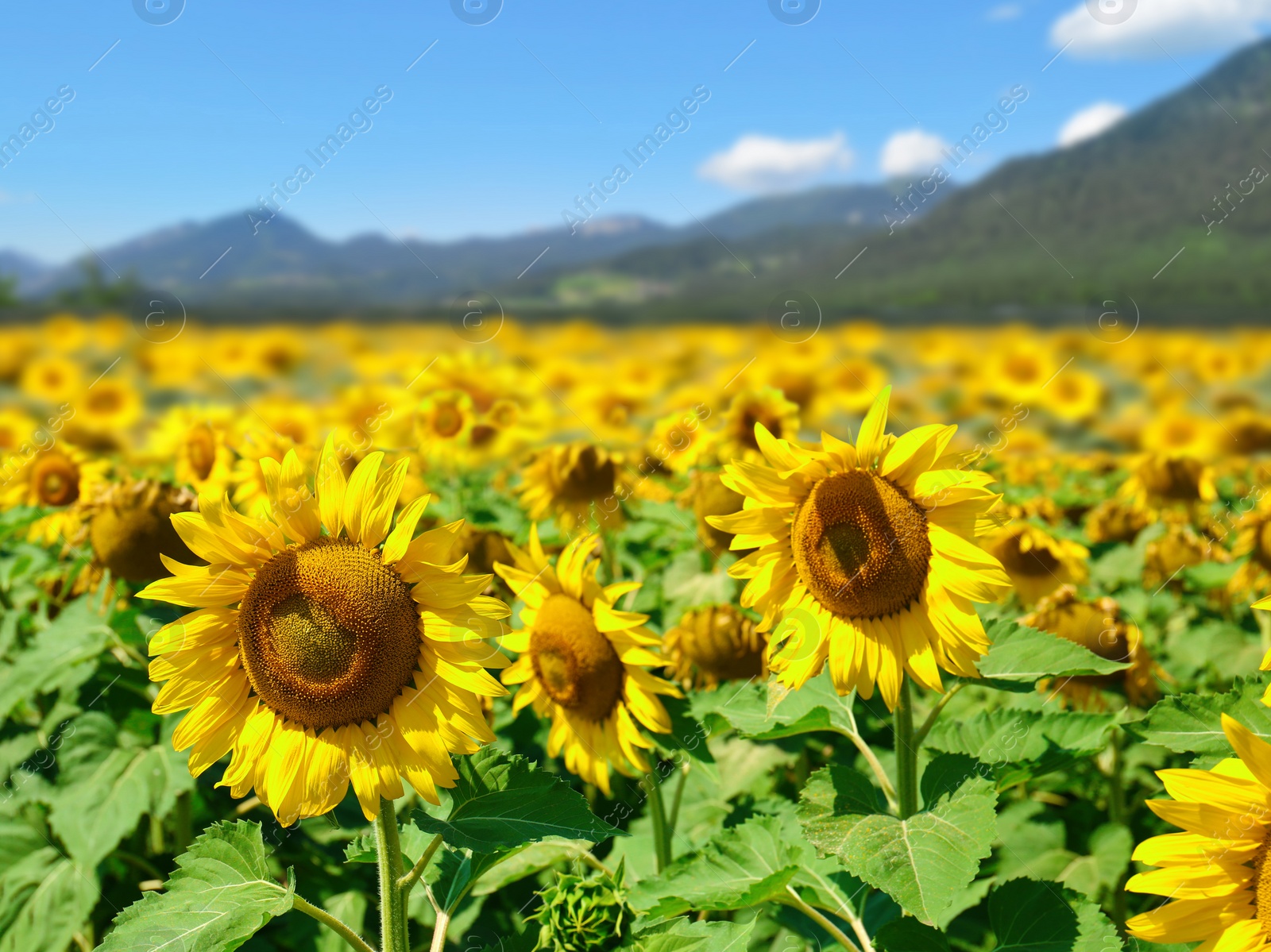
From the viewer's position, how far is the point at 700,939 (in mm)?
1923

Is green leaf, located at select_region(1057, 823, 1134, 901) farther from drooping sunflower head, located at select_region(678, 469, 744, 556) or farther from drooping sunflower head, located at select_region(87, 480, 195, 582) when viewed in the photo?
drooping sunflower head, located at select_region(87, 480, 195, 582)

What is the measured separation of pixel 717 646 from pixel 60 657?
2233 millimetres

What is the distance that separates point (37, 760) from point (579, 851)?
2.21m

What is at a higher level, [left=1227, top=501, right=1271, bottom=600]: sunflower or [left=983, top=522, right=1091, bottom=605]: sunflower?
[left=983, top=522, right=1091, bottom=605]: sunflower

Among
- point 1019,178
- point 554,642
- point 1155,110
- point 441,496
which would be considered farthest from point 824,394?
point 1155,110

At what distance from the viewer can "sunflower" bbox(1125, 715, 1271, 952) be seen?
58.4 inches

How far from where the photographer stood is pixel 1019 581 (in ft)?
12.3

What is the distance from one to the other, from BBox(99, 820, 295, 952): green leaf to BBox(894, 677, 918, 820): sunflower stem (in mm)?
1370

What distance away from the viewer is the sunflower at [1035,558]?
3.59 meters

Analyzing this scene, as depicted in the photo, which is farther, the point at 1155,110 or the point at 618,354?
the point at 1155,110

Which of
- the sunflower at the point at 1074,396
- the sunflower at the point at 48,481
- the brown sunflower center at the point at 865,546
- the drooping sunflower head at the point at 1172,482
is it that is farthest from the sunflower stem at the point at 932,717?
the sunflower at the point at 1074,396

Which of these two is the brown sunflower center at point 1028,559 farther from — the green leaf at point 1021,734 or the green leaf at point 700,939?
the green leaf at point 700,939

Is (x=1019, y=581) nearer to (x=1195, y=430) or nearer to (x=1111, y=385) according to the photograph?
(x=1195, y=430)

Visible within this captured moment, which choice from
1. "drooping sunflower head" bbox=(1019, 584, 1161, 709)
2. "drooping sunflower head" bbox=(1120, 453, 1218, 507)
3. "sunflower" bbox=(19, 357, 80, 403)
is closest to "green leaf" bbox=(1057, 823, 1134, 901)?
"drooping sunflower head" bbox=(1019, 584, 1161, 709)
